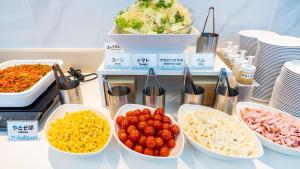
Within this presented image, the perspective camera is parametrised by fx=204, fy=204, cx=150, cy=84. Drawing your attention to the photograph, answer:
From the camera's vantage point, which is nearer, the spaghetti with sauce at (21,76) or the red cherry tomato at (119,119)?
the red cherry tomato at (119,119)

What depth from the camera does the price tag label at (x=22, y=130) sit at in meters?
0.74

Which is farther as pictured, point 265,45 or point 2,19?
point 2,19

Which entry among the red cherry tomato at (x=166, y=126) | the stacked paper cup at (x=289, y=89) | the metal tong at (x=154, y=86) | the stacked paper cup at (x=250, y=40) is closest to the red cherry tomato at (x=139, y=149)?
the red cherry tomato at (x=166, y=126)

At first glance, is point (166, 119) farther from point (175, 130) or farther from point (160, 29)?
point (160, 29)

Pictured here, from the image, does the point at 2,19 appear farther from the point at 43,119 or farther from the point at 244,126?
the point at 244,126

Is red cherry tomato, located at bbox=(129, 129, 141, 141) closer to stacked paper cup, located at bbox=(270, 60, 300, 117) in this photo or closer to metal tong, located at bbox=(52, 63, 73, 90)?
metal tong, located at bbox=(52, 63, 73, 90)

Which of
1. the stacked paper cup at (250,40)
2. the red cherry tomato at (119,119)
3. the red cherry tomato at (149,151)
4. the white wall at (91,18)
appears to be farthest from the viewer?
the white wall at (91,18)

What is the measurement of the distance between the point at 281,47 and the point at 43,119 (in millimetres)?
1025

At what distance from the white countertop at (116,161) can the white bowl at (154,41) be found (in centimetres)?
39

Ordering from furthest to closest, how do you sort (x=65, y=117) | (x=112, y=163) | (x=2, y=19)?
(x=2, y=19) → (x=65, y=117) → (x=112, y=163)

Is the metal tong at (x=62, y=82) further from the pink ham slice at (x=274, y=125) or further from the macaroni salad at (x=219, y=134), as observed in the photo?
the pink ham slice at (x=274, y=125)

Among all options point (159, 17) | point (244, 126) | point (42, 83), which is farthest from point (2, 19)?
point (244, 126)

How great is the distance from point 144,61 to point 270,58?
0.54 metres

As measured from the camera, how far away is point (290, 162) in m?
0.67
